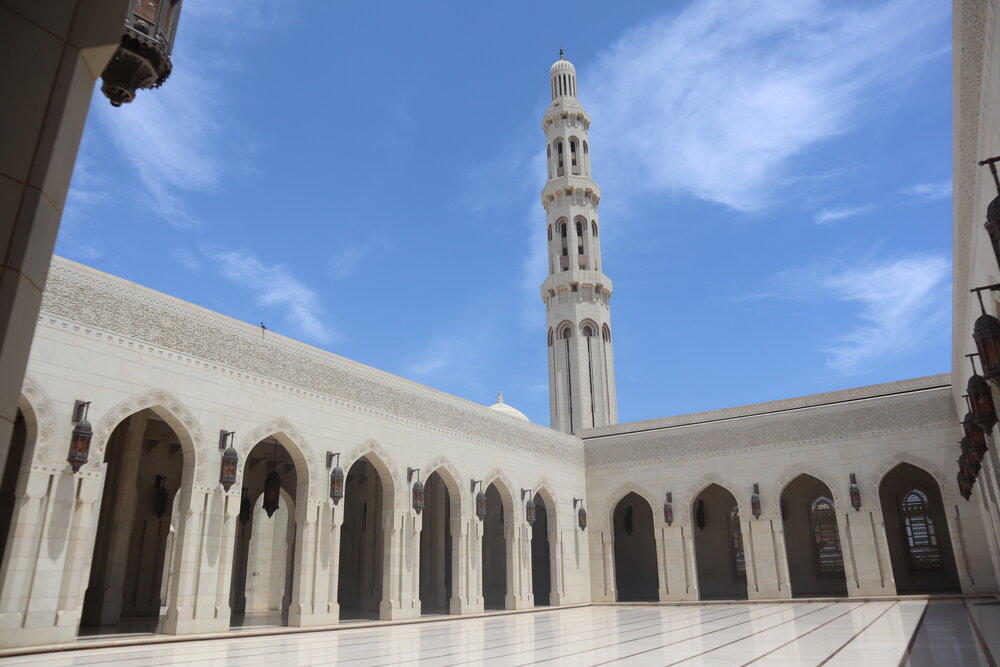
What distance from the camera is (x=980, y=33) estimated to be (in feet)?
14.3

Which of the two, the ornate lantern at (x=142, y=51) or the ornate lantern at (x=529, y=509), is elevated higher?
the ornate lantern at (x=142, y=51)

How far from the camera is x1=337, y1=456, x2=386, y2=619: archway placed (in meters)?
15.1

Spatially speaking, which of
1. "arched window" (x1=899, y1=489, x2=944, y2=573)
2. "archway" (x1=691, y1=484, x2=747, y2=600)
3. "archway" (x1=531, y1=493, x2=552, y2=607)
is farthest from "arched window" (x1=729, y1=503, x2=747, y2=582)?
"archway" (x1=531, y1=493, x2=552, y2=607)

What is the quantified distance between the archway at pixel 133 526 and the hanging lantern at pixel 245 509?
1205 millimetres

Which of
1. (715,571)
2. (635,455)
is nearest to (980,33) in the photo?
(635,455)

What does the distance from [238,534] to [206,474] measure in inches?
261

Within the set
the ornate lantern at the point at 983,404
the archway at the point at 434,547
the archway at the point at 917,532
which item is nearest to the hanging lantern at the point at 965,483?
the archway at the point at 917,532

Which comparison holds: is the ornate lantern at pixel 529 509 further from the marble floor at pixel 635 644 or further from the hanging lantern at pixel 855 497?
the hanging lantern at pixel 855 497

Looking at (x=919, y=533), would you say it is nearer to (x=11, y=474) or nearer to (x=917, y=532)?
(x=917, y=532)

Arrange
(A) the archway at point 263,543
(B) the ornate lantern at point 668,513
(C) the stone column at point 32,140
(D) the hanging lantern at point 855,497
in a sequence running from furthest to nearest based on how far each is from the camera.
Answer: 1. (B) the ornate lantern at point 668,513
2. (A) the archway at point 263,543
3. (D) the hanging lantern at point 855,497
4. (C) the stone column at point 32,140

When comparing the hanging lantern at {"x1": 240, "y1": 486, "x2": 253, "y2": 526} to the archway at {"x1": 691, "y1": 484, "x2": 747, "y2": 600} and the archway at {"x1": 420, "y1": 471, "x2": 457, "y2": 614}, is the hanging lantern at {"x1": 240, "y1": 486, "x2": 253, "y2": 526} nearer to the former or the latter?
the archway at {"x1": 420, "y1": 471, "x2": 457, "y2": 614}

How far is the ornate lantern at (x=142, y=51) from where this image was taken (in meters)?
3.36

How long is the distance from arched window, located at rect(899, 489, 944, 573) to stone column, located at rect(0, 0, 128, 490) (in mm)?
16807

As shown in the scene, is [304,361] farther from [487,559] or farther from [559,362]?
[559,362]
